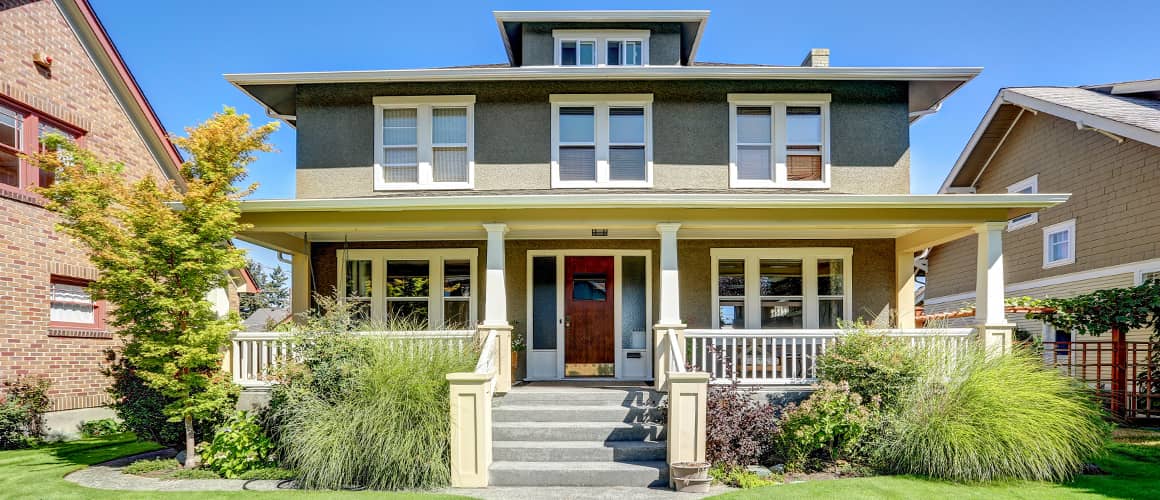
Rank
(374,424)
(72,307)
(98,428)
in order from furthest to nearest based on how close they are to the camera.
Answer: (72,307) < (98,428) < (374,424)

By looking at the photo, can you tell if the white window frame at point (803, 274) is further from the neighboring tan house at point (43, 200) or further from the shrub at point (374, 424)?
the neighboring tan house at point (43, 200)

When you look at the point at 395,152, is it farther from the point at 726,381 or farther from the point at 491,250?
the point at 726,381

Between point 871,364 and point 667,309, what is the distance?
2.56 metres

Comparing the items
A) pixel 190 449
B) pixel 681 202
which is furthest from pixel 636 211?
pixel 190 449

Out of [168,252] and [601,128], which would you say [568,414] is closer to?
[601,128]

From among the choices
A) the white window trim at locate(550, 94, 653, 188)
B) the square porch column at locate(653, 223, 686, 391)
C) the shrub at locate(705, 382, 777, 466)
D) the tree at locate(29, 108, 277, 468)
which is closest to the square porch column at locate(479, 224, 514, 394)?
the white window trim at locate(550, 94, 653, 188)

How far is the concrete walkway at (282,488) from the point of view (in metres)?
6.48

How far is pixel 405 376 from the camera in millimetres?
7117

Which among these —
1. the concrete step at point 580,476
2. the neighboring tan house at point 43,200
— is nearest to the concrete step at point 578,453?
the concrete step at point 580,476

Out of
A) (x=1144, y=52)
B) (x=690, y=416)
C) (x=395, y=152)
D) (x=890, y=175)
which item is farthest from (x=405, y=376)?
(x=1144, y=52)

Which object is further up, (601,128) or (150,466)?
(601,128)

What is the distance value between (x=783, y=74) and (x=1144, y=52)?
12.5m

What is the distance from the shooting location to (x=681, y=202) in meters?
8.62

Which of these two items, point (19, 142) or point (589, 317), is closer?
point (19, 142)
